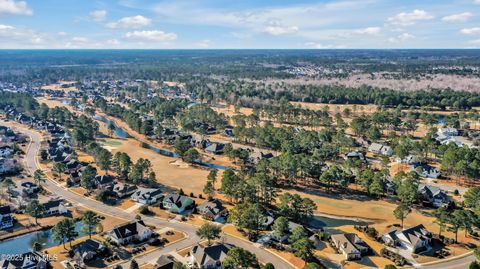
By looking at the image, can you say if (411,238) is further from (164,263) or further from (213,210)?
(164,263)

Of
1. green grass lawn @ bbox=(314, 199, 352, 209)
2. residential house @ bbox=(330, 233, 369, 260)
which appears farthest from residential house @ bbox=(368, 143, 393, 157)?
residential house @ bbox=(330, 233, 369, 260)

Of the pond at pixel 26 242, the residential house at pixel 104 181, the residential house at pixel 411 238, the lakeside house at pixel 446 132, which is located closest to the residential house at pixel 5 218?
the pond at pixel 26 242

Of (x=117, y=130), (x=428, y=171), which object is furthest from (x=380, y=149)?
(x=117, y=130)

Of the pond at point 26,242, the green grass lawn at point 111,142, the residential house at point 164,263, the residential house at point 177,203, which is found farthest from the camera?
the green grass lawn at point 111,142

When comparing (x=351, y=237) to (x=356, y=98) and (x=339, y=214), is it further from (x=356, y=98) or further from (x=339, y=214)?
(x=356, y=98)

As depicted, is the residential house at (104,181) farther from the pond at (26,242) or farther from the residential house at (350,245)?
the residential house at (350,245)

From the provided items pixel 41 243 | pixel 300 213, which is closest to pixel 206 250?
pixel 300 213
